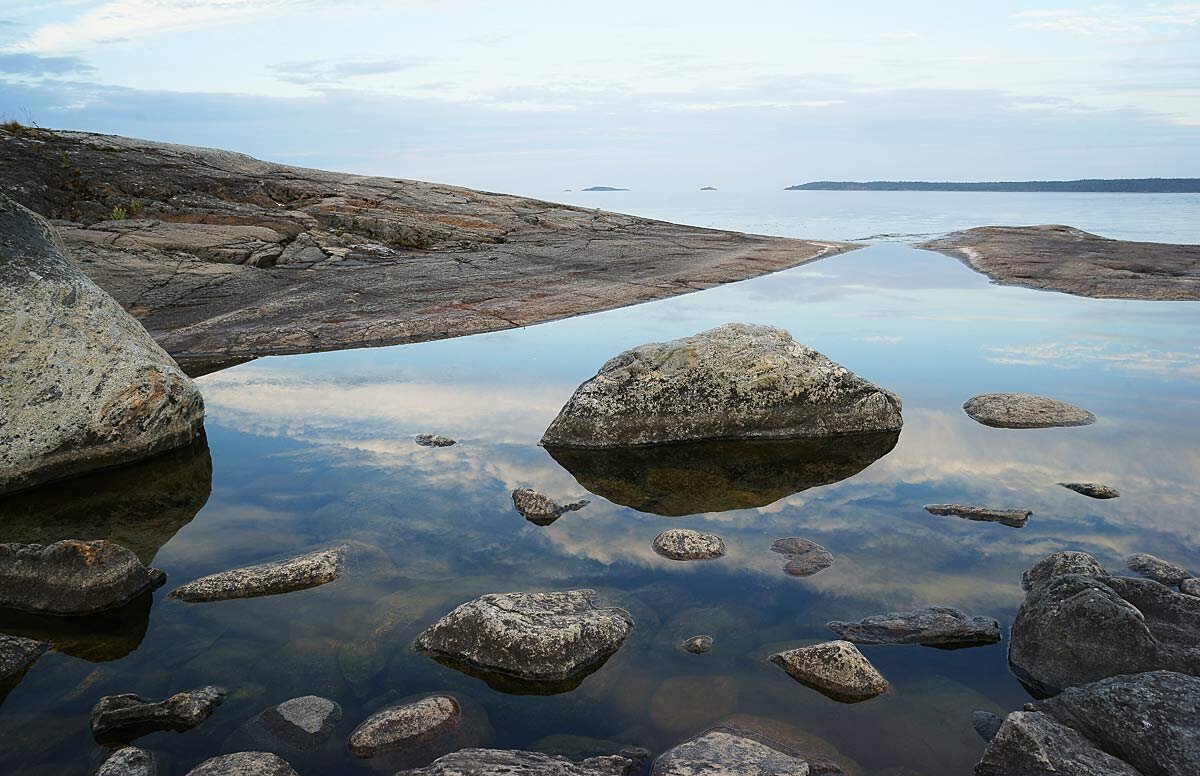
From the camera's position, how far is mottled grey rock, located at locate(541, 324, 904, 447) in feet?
34.0

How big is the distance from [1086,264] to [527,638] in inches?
1092

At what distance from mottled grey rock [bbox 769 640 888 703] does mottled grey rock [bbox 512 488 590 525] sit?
3278mm

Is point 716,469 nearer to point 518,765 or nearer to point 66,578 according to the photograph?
point 518,765

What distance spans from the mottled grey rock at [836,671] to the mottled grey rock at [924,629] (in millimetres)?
433

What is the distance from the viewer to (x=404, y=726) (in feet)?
16.0

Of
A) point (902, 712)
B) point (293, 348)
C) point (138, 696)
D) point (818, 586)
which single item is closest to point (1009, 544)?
point (818, 586)

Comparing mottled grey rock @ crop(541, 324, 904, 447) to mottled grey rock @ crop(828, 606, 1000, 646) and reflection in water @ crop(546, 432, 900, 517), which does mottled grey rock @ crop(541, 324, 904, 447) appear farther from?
mottled grey rock @ crop(828, 606, 1000, 646)

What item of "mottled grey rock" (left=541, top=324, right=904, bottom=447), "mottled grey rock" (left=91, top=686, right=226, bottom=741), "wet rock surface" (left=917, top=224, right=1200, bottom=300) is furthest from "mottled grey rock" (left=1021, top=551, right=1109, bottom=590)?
"wet rock surface" (left=917, top=224, right=1200, bottom=300)

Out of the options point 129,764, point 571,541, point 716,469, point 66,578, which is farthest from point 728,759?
point 66,578

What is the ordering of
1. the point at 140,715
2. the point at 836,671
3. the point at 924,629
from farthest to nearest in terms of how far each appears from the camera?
1. the point at 924,629
2. the point at 836,671
3. the point at 140,715

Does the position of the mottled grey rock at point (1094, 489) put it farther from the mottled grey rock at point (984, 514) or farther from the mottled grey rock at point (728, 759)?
the mottled grey rock at point (728, 759)

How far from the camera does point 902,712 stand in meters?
5.04

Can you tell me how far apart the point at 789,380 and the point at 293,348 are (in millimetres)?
10227

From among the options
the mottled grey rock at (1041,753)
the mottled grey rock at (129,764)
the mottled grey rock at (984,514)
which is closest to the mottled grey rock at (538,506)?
the mottled grey rock at (984,514)
